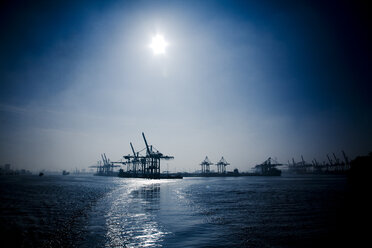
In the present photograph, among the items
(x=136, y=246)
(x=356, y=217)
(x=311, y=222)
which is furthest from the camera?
(x=356, y=217)

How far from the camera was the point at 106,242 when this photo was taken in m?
8.02

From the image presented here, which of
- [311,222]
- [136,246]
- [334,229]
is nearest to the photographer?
[136,246]

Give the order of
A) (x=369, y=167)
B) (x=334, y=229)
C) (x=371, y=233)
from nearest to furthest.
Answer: (x=371, y=233) → (x=334, y=229) → (x=369, y=167)

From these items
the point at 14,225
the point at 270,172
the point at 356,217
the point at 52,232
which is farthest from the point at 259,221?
the point at 270,172

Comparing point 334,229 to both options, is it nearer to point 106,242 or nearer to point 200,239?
point 200,239

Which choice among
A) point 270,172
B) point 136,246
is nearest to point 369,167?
point 136,246

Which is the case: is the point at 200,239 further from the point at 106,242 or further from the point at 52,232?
the point at 52,232

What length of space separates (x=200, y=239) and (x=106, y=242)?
403 cm

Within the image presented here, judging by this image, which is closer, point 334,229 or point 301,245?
point 301,245

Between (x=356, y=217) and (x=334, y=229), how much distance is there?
459 cm

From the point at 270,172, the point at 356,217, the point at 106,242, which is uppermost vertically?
the point at 106,242

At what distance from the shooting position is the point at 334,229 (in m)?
10.1

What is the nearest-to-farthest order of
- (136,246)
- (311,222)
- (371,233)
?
(136,246), (371,233), (311,222)

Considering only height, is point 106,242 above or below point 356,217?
above
